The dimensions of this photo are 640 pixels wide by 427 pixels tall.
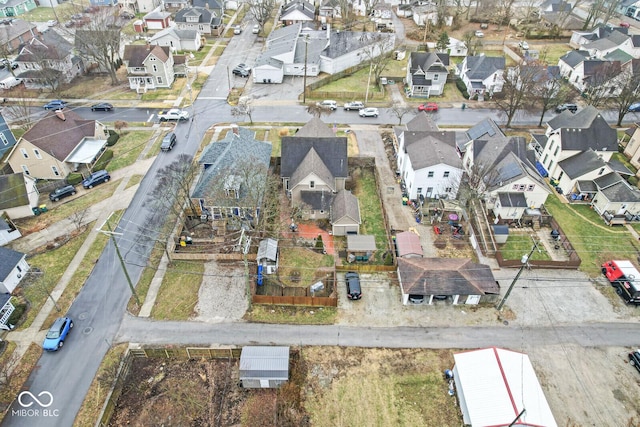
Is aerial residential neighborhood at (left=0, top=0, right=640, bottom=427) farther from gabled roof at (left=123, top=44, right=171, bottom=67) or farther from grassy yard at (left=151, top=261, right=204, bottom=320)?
gabled roof at (left=123, top=44, right=171, bottom=67)

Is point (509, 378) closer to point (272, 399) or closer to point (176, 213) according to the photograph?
point (272, 399)

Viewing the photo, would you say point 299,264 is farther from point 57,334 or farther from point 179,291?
point 57,334

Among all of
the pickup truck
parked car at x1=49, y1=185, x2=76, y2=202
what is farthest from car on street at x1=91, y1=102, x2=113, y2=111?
parked car at x1=49, y1=185, x2=76, y2=202

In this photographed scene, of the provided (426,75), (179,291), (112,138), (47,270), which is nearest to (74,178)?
(112,138)

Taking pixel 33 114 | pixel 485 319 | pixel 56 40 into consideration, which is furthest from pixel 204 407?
pixel 56 40

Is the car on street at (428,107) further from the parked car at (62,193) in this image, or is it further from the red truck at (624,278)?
the parked car at (62,193)

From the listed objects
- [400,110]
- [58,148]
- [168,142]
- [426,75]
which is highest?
[426,75]
